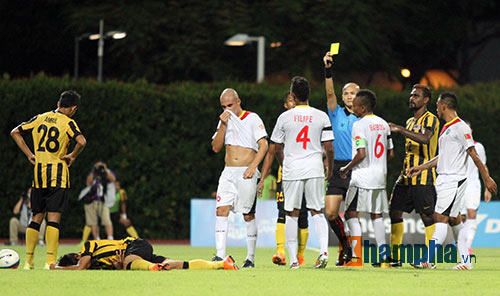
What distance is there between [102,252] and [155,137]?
1421cm

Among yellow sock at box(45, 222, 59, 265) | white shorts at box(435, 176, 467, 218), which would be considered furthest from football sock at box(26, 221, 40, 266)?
white shorts at box(435, 176, 467, 218)

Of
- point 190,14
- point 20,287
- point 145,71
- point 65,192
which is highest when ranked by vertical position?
point 190,14

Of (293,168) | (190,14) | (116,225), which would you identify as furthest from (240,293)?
(190,14)

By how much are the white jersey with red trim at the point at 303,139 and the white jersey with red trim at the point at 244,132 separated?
0.57 meters

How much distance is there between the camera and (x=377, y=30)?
98.7 ft

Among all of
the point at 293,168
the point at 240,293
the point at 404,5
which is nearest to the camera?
the point at 240,293

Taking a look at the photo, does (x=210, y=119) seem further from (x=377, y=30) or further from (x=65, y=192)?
(x=65, y=192)

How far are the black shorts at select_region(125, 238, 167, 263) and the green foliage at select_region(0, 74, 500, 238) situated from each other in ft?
44.6

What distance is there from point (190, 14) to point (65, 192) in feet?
58.9

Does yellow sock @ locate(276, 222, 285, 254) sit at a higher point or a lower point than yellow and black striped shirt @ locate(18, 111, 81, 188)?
lower

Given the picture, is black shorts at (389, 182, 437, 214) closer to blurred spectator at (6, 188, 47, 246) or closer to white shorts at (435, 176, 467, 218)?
white shorts at (435, 176, 467, 218)

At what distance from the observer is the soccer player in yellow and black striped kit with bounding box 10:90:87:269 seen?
1221cm

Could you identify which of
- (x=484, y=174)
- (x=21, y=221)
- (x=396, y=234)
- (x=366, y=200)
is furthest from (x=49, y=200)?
(x=21, y=221)

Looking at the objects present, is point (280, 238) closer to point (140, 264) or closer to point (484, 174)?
point (140, 264)
